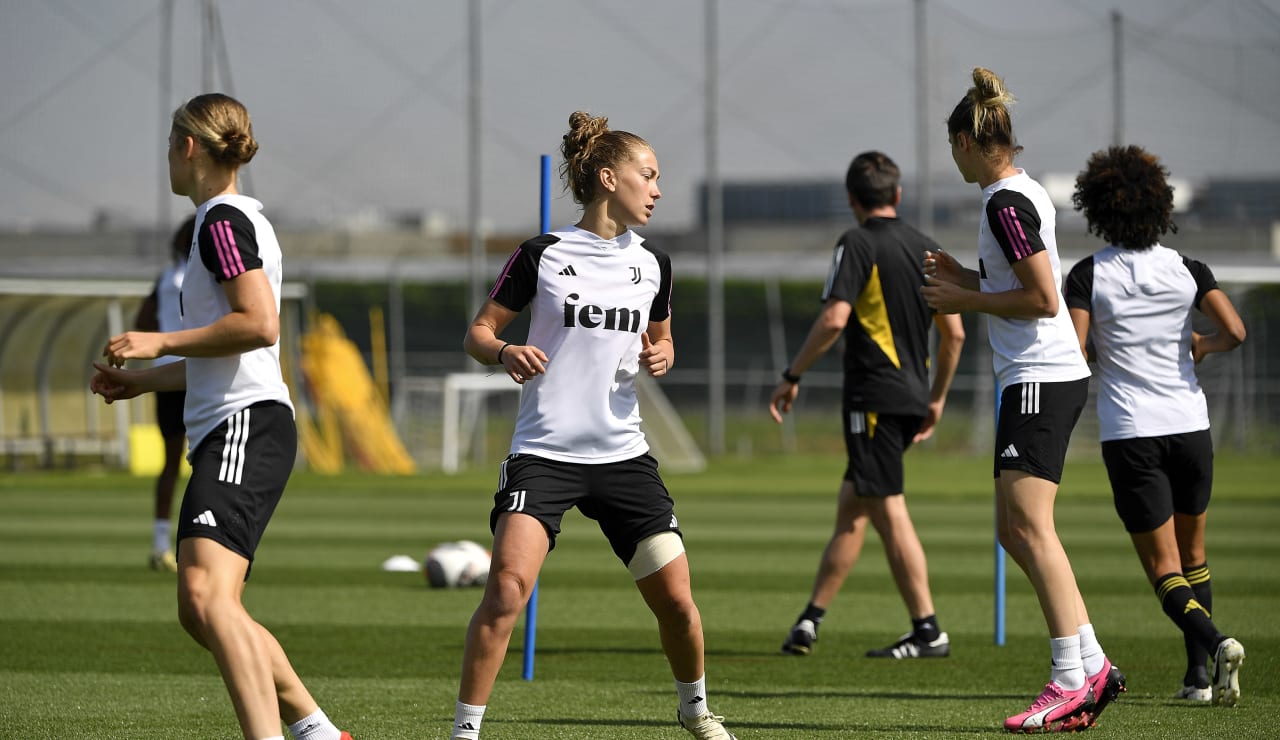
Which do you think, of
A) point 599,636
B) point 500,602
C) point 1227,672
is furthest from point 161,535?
point 1227,672

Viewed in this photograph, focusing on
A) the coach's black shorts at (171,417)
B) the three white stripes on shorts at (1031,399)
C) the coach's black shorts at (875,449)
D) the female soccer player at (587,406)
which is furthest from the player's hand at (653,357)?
the coach's black shorts at (171,417)

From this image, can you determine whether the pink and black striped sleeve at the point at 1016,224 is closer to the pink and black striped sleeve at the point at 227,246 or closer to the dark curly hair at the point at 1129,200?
the dark curly hair at the point at 1129,200

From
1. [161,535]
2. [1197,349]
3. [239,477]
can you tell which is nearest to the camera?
[239,477]

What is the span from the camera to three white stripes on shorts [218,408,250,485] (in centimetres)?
438

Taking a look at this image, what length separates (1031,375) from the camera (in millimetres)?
Answer: 5609

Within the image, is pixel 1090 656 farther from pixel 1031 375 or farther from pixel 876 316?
pixel 876 316

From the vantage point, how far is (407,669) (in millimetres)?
7336

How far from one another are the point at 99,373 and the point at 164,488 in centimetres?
676

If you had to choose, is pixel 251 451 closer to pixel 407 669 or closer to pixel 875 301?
pixel 407 669

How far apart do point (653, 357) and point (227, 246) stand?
1.34 metres

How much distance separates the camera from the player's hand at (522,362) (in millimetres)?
4734

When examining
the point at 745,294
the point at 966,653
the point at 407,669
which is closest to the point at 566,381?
the point at 407,669

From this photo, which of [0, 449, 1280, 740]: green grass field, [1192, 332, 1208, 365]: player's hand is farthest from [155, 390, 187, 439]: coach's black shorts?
[1192, 332, 1208, 365]: player's hand

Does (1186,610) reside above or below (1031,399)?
below
